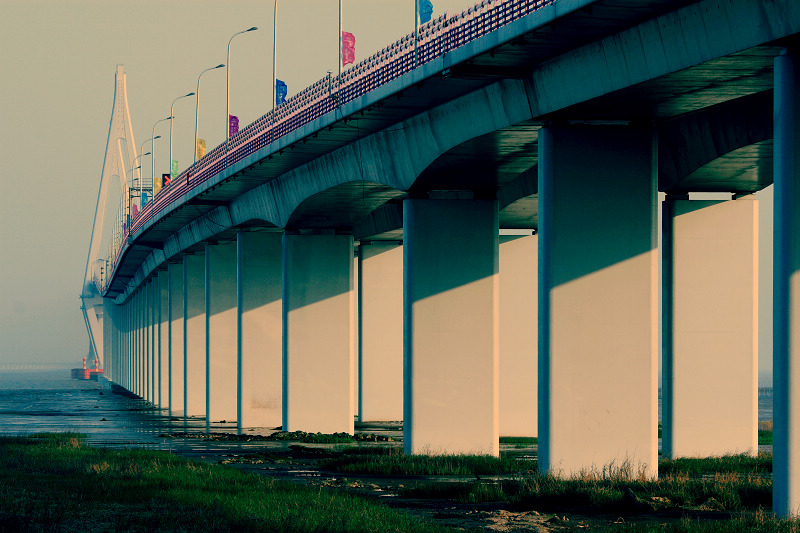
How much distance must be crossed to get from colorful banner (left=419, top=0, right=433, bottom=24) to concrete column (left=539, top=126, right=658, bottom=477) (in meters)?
6.14

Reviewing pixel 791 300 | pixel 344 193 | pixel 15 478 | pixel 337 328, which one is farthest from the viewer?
pixel 337 328

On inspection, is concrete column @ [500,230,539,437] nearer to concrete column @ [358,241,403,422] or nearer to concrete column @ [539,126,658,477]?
concrete column @ [358,241,403,422]

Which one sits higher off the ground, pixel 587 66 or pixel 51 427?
pixel 587 66

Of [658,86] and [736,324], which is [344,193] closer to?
[736,324]

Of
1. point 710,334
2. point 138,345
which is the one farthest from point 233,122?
point 138,345

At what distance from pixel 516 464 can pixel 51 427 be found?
93.1 ft

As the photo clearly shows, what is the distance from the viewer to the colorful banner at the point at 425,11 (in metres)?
29.1

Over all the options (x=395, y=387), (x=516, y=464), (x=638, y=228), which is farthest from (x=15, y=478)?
(x=395, y=387)

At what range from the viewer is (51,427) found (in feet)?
167

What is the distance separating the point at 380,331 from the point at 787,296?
129 ft

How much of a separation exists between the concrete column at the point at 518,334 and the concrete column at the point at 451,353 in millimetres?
16523

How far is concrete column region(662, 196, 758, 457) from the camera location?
3155cm

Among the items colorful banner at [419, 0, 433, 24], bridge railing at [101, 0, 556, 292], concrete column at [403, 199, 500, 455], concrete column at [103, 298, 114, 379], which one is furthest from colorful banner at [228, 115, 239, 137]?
concrete column at [103, 298, 114, 379]

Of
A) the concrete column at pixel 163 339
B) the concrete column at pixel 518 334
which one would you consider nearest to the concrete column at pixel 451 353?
the concrete column at pixel 518 334
